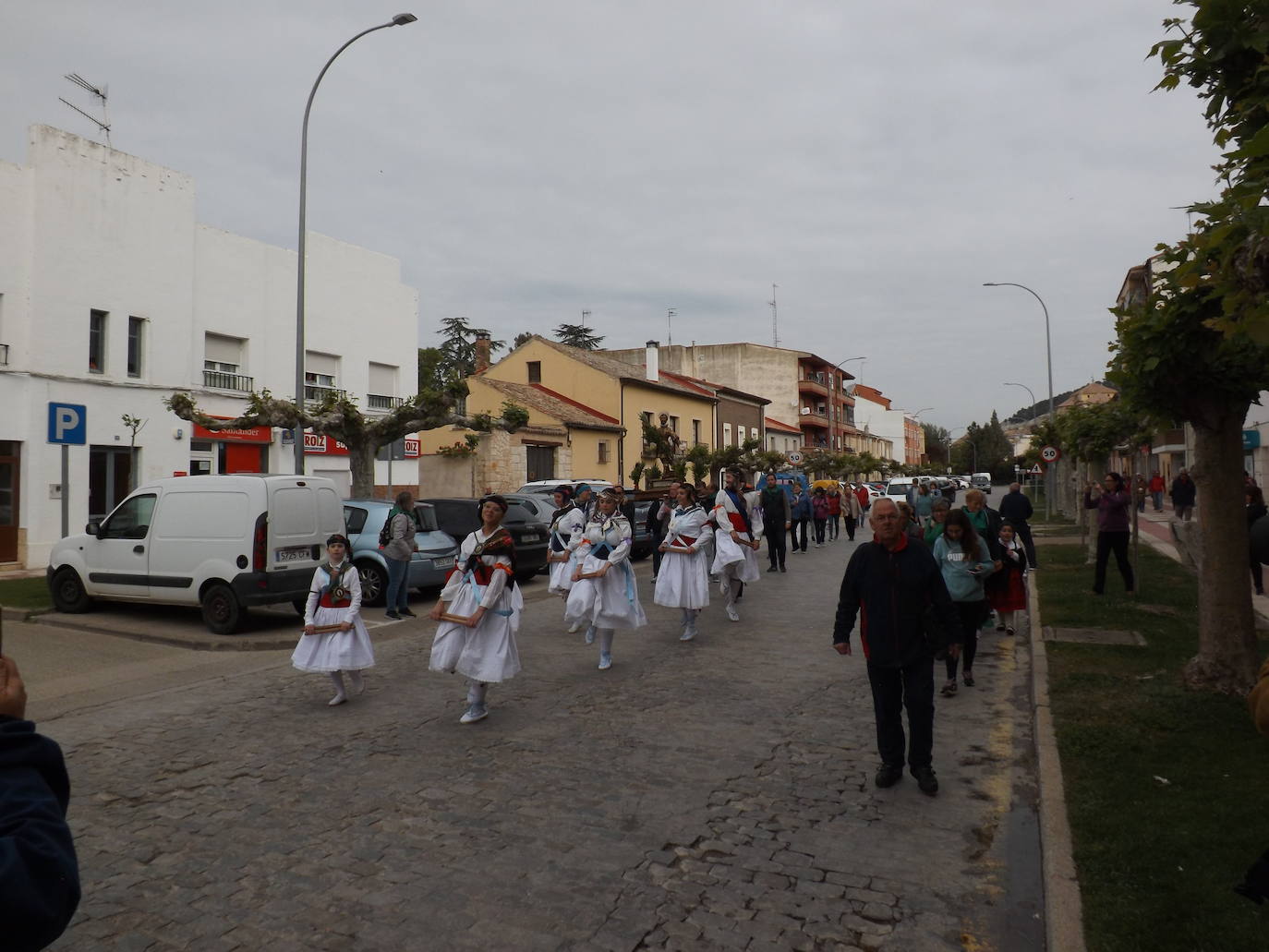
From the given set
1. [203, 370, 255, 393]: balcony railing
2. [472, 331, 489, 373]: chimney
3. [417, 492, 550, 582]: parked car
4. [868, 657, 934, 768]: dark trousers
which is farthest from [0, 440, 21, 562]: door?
[472, 331, 489, 373]: chimney

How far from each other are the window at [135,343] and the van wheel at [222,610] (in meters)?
11.1

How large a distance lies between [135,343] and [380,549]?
1085cm

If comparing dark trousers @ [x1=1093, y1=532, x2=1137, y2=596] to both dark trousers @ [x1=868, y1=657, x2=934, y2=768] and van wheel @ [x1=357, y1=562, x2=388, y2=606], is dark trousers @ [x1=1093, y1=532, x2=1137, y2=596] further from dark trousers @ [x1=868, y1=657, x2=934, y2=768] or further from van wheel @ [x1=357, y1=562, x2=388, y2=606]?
van wheel @ [x1=357, y1=562, x2=388, y2=606]

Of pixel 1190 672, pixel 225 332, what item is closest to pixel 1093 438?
pixel 1190 672

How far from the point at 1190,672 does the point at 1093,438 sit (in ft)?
43.9

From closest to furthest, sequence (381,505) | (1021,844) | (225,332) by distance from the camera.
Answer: (1021,844)
(381,505)
(225,332)

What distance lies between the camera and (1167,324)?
6812mm

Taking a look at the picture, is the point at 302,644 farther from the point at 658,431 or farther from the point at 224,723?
the point at 658,431

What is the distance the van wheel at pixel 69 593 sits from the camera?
12.3 m

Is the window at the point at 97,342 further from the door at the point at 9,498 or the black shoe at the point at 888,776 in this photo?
the black shoe at the point at 888,776

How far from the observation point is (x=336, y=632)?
7.66 meters

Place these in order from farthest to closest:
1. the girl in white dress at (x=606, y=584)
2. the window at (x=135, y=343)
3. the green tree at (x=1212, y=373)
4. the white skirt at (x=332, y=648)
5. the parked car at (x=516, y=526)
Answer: the window at (x=135, y=343) → the parked car at (x=516, y=526) → the girl in white dress at (x=606, y=584) → the white skirt at (x=332, y=648) → the green tree at (x=1212, y=373)

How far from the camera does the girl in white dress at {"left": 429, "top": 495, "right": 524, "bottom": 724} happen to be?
6.96 meters

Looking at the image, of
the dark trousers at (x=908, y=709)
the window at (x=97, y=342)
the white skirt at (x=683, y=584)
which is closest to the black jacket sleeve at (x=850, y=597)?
the dark trousers at (x=908, y=709)
